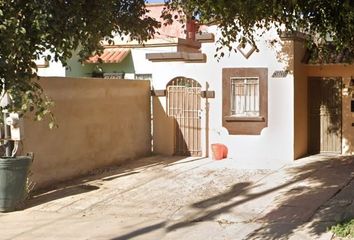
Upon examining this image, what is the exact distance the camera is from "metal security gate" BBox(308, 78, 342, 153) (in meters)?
15.6

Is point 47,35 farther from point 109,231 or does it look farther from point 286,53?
point 286,53

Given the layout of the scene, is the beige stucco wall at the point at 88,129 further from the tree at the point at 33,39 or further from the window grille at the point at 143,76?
the tree at the point at 33,39

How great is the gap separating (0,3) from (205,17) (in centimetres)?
441

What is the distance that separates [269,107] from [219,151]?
5.84 feet

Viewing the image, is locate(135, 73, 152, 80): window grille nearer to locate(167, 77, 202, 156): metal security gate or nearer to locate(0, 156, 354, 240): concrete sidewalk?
locate(167, 77, 202, 156): metal security gate

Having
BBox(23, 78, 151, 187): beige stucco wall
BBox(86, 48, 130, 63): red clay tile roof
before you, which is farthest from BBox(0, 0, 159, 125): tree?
BBox(86, 48, 130, 63): red clay tile roof

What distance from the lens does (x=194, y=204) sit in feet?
34.2

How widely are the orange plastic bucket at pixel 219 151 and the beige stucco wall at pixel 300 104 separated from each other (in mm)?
1878

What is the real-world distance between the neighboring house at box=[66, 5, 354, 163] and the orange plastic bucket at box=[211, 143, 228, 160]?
166 mm

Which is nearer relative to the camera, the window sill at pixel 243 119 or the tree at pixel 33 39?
the tree at pixel 33 39

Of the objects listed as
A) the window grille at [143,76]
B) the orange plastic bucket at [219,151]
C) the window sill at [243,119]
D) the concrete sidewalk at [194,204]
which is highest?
the window grille at [143,76]

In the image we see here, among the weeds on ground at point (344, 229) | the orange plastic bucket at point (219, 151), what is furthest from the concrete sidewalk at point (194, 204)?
the orange plastic bucket at point (219, 151)

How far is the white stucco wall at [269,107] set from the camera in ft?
48.5

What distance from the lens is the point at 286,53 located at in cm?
1484
